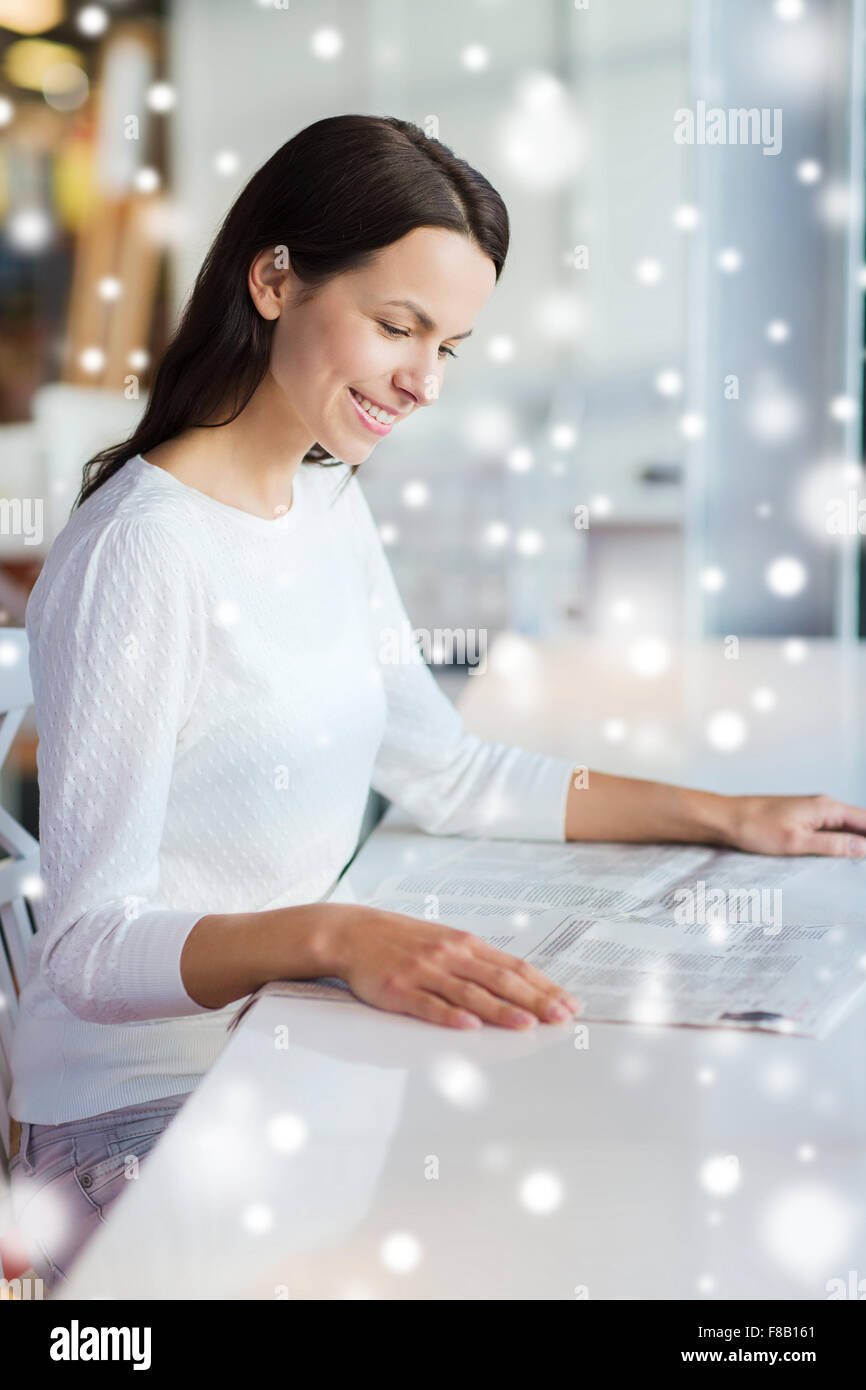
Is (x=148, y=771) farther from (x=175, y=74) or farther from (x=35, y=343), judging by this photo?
(x=175, y=74)

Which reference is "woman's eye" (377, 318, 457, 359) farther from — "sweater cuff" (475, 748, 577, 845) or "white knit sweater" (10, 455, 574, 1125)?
"sweater cuff" (475, 748, 577, 845)

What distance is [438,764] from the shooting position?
1.02 m

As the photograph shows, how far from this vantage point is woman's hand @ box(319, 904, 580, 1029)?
1.88ft

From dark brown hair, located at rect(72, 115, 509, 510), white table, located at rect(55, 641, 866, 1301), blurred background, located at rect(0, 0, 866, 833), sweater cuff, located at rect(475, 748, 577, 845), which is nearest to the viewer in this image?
white table, located at rect(55, 641, 866, 1301)

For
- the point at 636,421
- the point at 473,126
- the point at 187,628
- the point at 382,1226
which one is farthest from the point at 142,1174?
the point at 473,126

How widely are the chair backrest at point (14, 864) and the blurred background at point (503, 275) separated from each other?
158 centimetres

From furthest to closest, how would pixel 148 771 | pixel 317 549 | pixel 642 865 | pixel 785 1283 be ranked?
pixel 317 549 < pixel 642 865 < pixel 148 771 < pixel 785 1283

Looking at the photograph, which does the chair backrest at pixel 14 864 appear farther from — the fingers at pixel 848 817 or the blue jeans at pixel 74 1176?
the fingers at pixel 848 817

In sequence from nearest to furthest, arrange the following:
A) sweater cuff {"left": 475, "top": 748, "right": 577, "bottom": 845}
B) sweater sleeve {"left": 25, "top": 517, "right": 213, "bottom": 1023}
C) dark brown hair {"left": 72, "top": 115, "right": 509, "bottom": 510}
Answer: sweater sleeve {"left": 25, "top": 517, "right": 213, "bottom": 1023} → dark brown hair {"left": 72, "top": 115, "right": 509, "bottom": 510} → sweater cuff {"left": 475, "top": 748, "right": 577, "bottom": 845}

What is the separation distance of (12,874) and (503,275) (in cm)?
279

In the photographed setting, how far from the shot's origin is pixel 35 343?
3.56 meters

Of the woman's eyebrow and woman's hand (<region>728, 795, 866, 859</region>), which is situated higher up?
the woman's eyebrow

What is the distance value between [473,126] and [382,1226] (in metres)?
3.48

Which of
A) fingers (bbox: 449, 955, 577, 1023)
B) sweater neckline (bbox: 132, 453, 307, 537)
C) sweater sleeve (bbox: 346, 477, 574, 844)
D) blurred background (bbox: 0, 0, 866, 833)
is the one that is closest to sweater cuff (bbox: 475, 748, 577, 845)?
sweater sleeve (bbox: 346, 477, 574, 844)
